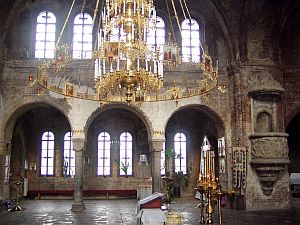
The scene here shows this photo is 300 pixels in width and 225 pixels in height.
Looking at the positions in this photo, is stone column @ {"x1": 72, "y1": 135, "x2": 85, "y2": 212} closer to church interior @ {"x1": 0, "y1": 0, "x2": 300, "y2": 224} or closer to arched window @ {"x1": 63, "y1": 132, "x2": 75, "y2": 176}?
church interior @ {"x1": 0, "y1": 0, "x2": 300, "y2": 224}

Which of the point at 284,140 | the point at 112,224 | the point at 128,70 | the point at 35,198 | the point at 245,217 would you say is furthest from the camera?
the point at 35,198

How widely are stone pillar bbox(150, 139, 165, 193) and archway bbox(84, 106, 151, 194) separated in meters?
5.90

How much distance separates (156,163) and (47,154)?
9.21m

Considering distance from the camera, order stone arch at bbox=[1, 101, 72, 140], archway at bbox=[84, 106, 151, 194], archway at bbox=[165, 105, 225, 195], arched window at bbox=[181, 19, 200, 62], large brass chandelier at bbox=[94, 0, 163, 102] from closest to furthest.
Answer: large brass chandelier at bbox=[94, 0, 163, 102] < stone arch at bbox=[1, 101, 72, 140] < arched window at bbox=[181, 19, 200, 62] < archway at bbox=[84, 106, 151, 194] < archway at bbox=[165, 105, 225, 195]

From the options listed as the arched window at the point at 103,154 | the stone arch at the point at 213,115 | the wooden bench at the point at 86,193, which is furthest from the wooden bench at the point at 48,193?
the stone arch at the point at 213,115

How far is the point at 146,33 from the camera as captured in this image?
12789mm

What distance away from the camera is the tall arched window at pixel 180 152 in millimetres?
28125

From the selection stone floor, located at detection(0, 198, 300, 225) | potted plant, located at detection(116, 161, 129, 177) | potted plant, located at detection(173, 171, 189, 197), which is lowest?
stone floor, located at detection(0, 198, 300, 225)

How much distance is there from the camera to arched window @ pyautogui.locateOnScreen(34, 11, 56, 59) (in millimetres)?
22359

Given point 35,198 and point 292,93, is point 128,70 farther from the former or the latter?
point 35,198

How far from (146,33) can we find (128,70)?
1299mm

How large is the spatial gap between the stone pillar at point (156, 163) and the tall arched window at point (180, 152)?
645 cm

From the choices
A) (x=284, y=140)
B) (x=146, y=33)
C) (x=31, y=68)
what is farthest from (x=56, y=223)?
(x=284, y=140)

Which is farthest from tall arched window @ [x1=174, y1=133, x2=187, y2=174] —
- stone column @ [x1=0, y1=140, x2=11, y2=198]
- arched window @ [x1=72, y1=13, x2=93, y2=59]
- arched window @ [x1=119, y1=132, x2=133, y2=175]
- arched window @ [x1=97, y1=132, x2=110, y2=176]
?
stone column @ [x1=0, y1=140, x2=11, y2=198]
